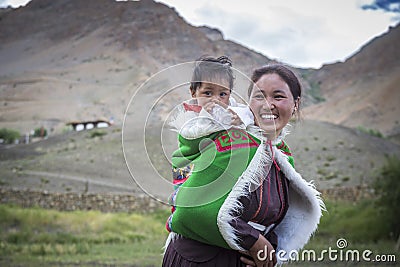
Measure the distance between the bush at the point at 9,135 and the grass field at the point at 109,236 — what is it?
25895mm

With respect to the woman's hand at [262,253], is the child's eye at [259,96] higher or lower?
higher

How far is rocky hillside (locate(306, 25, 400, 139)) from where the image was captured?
58.0m

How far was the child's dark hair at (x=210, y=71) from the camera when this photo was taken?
1.72 metres

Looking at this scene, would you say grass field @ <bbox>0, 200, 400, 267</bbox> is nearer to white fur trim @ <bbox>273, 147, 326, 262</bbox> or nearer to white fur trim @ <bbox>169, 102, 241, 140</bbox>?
white fur trim @ <bbox>273, 147, 326, 262</bbox>

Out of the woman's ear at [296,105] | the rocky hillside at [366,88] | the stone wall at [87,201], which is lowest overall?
the woman's ear at [296,105]

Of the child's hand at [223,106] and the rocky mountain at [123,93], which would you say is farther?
the rocky mountain at [123,93]

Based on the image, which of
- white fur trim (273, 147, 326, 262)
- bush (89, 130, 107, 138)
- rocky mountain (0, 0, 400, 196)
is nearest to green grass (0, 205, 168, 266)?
rocky mountain (0, 0, 400, 196)

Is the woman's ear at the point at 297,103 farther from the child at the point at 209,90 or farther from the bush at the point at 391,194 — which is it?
the bush at the point at 391,194

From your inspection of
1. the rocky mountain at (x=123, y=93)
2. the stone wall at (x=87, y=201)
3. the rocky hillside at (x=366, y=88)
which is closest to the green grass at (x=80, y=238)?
the stone wall at (x=87, y=201)

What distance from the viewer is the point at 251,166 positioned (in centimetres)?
159

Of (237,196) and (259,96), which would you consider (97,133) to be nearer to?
(259,96)

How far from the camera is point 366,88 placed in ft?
227

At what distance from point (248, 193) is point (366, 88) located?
2821 inches

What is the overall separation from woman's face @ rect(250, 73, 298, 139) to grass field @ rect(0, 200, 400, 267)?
7204 mm
